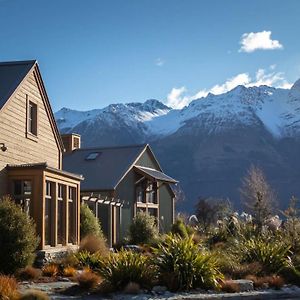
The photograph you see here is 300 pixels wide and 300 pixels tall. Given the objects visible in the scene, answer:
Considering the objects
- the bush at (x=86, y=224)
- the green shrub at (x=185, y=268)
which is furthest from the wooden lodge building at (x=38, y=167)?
the green shrub at (x=185, y=268)

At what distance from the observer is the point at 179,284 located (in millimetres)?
14469

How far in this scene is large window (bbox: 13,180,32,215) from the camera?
733 inches

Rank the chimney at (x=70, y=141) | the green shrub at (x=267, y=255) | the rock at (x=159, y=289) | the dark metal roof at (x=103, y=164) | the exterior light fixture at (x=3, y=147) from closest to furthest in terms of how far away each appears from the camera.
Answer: the rock at (x=159, y=289) < the green shrub at (x=267, y=255) < the exterior light fixture at (x=3, y=147) < the dark metal roof at (x=103, y=164) < the chimney at (x=70, y=141)

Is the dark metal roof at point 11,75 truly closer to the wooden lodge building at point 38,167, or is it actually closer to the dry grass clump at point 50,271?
the wooden lodge building at point 38,167

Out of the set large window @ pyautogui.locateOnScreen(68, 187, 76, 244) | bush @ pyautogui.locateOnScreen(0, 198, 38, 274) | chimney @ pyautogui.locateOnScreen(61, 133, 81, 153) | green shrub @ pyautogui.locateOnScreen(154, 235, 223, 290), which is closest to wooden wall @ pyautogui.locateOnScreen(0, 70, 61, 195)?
large window @ pyautogui.locateOnScreen(68, 187, 76, 244)

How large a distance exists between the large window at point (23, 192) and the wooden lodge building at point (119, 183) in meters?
9.53

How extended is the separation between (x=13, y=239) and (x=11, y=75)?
727cm

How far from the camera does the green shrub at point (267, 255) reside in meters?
17.4

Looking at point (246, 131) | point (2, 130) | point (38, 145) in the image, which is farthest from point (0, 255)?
point (246, 131)

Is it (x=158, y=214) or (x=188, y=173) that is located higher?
(x=188, y=173)

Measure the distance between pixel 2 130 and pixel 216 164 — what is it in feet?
475

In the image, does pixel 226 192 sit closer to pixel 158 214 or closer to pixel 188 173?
pixel 188 173

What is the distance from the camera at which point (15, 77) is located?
2070 cm

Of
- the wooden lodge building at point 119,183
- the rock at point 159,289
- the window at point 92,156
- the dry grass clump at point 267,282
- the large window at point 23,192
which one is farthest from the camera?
the window at point 92,156
